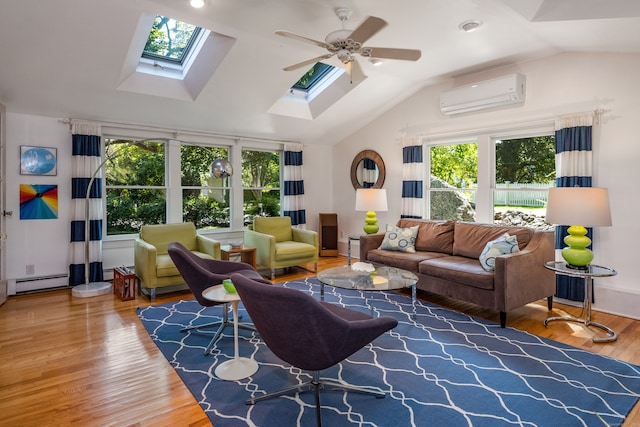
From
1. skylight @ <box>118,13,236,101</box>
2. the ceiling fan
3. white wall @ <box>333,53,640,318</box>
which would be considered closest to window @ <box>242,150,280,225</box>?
skylight @ <box>118,13,236,101</box>

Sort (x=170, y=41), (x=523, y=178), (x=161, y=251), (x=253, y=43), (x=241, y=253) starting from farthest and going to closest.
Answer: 1. (x=241, y=253)
2. (x=161, y=251)
3. (x=523, y=178)
4. (x=170, y=41)
5. (x=253, y=43)

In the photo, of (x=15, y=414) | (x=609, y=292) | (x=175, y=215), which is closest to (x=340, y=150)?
(x=175, y=215)

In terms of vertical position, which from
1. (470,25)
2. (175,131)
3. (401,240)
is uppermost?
(470,25)

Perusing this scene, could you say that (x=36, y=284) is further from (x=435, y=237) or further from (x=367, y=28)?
(x=435, y=237)

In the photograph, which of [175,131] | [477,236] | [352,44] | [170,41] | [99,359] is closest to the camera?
[99,359]

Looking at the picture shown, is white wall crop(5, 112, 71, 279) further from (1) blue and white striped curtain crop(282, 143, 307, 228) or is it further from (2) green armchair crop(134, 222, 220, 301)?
(1) blue and white striped curtain crop(282, 143, 307, 228)

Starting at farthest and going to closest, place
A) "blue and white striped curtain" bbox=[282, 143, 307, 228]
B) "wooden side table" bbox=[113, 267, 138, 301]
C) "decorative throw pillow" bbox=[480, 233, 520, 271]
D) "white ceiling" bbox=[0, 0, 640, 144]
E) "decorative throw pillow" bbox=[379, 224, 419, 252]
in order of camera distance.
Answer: "blue and white striped curtain" bbox=[282, 143, 307, 228]
"decorative throw pillow" bbox=[379, 224, 419, 252]
"wooden side table" bbox=[113, 267, 138, 301]
"decorative throw pillow" bbox=[480, 233, 520, 271]
"white ceiling" bbox=[0, 0, 640, 144]

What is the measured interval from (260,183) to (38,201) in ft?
10.5

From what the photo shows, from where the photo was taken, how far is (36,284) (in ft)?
15.0

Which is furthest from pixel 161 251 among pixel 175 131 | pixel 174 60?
pixel 174 60

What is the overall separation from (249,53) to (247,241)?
278 cm

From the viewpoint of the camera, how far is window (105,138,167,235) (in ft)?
16.7

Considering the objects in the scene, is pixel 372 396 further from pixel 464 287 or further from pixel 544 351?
pixel 464 287

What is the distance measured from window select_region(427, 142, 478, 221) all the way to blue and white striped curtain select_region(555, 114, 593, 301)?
117 centimetres
